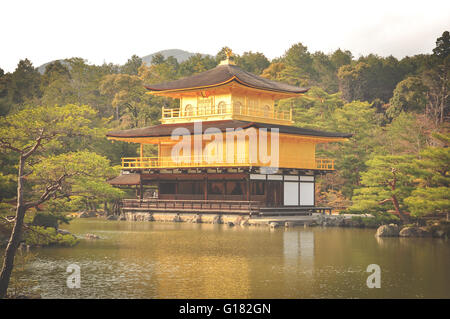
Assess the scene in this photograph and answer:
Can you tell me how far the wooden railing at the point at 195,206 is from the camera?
1568 inches

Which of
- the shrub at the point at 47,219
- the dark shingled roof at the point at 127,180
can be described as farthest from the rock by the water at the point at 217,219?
the shrub at the point at 47,219

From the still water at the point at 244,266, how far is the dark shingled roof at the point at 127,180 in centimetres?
1665

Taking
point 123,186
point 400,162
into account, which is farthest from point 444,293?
point 123,186

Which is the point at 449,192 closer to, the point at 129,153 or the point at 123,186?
the point at 123,186

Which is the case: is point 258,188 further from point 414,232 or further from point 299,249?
point 299,249

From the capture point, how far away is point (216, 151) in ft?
A: 144

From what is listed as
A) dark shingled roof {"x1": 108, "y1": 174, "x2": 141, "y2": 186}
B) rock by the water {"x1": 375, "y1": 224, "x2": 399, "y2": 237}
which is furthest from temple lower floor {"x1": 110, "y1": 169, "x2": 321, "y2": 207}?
rock by the water {"x1": 375, "y1": 224, "x2": 399, "y2": 237}

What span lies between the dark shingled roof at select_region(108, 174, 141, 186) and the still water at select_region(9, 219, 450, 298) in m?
16.6

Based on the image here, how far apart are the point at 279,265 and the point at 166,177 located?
1011 inches

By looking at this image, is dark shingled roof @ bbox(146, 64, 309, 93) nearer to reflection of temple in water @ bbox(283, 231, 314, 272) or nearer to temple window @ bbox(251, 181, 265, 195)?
temple window @ bbox(251, 181, 265, 195)

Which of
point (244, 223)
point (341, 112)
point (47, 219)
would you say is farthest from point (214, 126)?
point (47, 219)

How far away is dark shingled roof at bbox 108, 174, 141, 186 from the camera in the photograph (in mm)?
48719

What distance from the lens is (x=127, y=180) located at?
49.4 metres

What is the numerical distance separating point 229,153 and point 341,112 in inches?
494
